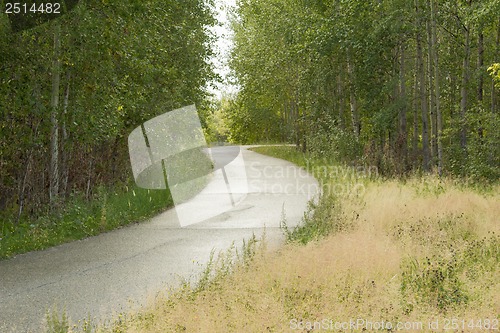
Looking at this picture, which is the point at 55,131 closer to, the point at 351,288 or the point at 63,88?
the point at 63,88

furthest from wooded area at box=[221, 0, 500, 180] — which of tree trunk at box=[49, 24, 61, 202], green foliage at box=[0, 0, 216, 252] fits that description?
tree trunk at box=[49, 24, 61, 202]

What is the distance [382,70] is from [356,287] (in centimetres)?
2419

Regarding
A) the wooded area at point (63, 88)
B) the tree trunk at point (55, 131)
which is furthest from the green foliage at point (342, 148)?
the tree trunk at point (55, 131)

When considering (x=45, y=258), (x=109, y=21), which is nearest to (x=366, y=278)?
(x=45, y=258)

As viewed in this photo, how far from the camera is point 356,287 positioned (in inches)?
245

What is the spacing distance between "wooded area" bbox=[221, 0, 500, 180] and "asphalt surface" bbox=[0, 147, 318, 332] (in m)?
8.37

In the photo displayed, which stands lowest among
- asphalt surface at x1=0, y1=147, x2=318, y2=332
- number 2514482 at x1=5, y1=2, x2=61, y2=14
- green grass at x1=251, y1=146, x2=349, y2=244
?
asphalt surface at x1=0, y1=147, x2=318, y2=332

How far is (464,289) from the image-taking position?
6.49 m

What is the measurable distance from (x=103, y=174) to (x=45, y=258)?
7.04 meters

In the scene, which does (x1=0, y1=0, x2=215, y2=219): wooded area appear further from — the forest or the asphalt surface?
the asphalt surface

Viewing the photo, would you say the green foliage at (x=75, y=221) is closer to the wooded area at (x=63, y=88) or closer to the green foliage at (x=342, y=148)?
the wooded area at (x=63, y=88)

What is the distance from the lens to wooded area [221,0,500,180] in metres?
22.2

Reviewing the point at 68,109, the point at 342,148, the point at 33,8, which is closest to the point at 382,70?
the point at 342,148

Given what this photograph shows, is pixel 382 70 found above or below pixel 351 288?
above
